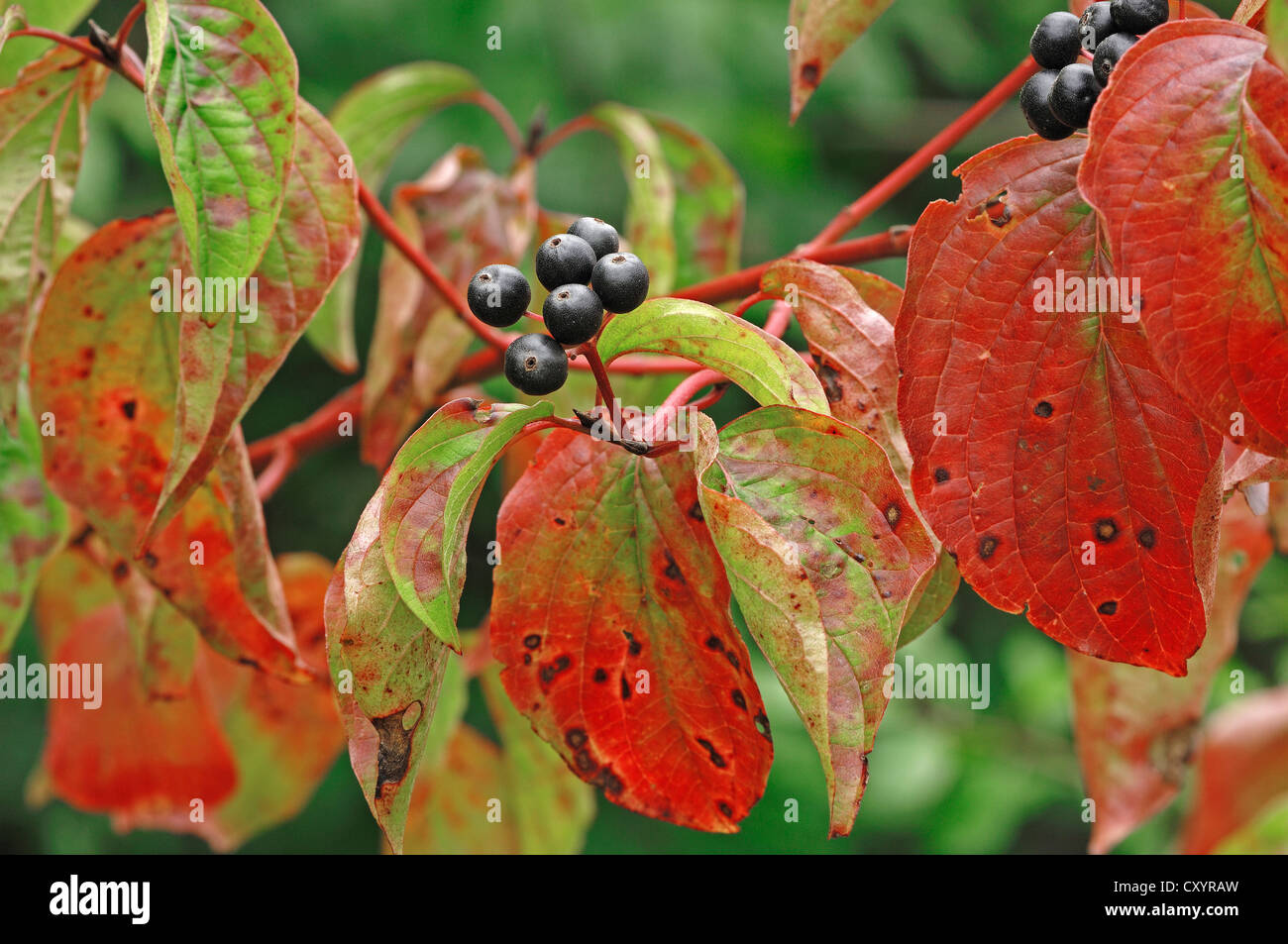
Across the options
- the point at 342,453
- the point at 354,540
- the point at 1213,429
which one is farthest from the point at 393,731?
the point at 342,453

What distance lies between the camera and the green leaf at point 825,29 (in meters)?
0.77

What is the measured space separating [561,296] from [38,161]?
0.52m

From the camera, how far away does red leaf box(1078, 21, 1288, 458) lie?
519 mm

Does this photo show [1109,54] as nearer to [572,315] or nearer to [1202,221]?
[1202,221]

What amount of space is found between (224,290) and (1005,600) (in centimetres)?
51

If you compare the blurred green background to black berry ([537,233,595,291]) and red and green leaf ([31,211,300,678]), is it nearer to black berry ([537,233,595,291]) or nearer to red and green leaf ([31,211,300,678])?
red and green leaf ([31,211,300,678])

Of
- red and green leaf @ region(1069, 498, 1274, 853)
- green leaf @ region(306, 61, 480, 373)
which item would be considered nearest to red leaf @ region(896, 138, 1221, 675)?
red and green leaf @ region(1069, 498, 1274, 853)

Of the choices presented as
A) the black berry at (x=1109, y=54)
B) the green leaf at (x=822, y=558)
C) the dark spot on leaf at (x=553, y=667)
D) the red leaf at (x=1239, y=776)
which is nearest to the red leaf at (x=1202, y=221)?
the black berry at (x=1109, y=54)

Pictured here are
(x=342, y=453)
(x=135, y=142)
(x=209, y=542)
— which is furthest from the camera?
(x=342, y=453)

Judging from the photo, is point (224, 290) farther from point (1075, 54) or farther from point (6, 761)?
point (6, 761)

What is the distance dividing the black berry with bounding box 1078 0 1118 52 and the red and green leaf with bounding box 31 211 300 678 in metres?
0.64

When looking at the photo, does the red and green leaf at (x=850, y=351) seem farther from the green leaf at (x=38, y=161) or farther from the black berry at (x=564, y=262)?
the green leaf at (x=38, y=161)

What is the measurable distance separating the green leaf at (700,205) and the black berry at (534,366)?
2.52 ft

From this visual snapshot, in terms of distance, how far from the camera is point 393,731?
57 cm
